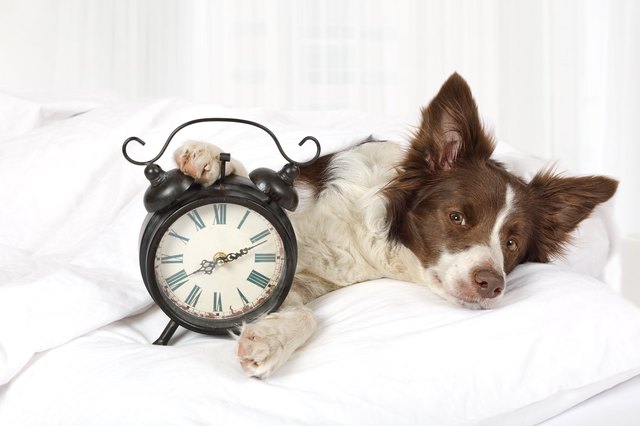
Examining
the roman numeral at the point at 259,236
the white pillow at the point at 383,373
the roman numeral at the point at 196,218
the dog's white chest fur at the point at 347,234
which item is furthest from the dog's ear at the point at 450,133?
the roman numeral at the point at 196,218

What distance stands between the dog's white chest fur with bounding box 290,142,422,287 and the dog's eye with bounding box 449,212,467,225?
7.2 inches

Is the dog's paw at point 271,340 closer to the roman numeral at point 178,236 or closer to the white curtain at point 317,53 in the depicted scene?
the roman numeral at point 178,236

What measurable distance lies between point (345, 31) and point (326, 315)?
4.09m

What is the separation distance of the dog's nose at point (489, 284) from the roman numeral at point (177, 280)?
2.58ft

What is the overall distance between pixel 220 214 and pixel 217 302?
0.78 feet

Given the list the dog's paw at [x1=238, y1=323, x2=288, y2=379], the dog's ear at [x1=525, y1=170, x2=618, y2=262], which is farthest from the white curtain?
the dog's paw at [x1=238, y1=323, x2=288, y2=379]

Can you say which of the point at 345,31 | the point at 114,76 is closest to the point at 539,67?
the point at 345,31

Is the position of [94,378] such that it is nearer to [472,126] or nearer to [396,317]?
[396,317]

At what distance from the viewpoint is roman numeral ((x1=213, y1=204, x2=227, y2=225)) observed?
174 centimetres

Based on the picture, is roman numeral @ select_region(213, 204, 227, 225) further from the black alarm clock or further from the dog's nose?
the dog's nose

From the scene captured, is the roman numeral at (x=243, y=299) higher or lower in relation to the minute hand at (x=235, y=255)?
lower

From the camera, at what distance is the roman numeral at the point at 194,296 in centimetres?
178

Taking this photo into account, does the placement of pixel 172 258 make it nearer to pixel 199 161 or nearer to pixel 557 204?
pixel 199 161

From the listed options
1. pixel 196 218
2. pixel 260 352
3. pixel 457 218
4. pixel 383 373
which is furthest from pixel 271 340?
pixel 457 218
